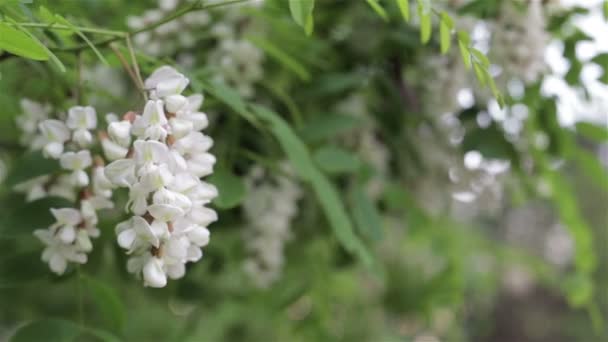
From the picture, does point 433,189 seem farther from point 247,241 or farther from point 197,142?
point 197,142

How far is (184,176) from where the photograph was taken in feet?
1.13

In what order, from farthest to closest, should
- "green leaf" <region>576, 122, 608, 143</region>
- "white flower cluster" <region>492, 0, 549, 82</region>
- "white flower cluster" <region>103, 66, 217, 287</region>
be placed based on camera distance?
"green leaf" <region>576, 122, 608, 143</region>
"white flower cluster" <region>492, 0, 549, 82</region>
"white flower cluster" <region>103, 66, 217, 287</region>

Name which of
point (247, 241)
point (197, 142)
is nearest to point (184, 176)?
point (197, 142)

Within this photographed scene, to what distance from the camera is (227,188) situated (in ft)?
1.66

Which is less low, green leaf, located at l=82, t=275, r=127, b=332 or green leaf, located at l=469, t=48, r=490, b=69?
green leaf, located at l=469, t=48, r=490, b=69

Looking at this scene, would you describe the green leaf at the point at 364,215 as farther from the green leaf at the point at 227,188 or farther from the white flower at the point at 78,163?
the white flower at the point at 78,163

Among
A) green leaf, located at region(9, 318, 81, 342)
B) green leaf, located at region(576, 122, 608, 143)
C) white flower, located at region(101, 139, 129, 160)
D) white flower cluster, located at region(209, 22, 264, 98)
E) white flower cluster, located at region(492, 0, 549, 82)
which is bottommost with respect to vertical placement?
green leaf, located at region(9, 318, 81, 342)

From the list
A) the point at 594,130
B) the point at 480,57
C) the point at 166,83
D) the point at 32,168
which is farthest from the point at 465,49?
the point at 594,130

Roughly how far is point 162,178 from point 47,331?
17 centimetres

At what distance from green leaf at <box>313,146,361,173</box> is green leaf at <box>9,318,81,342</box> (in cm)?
23

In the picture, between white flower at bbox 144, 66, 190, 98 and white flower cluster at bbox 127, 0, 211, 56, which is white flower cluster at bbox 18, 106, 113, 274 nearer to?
white flower at bbox 144, 66, 190, 98

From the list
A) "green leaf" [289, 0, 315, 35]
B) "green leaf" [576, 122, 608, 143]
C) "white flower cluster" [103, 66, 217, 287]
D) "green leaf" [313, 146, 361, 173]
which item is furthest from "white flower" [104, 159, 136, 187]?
"green leaf" [576, 122, 608, 143]

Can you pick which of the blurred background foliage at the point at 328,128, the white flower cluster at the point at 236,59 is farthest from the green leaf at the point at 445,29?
the white flower cluster at the point at 236,59

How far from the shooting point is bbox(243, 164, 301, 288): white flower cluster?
664mm
